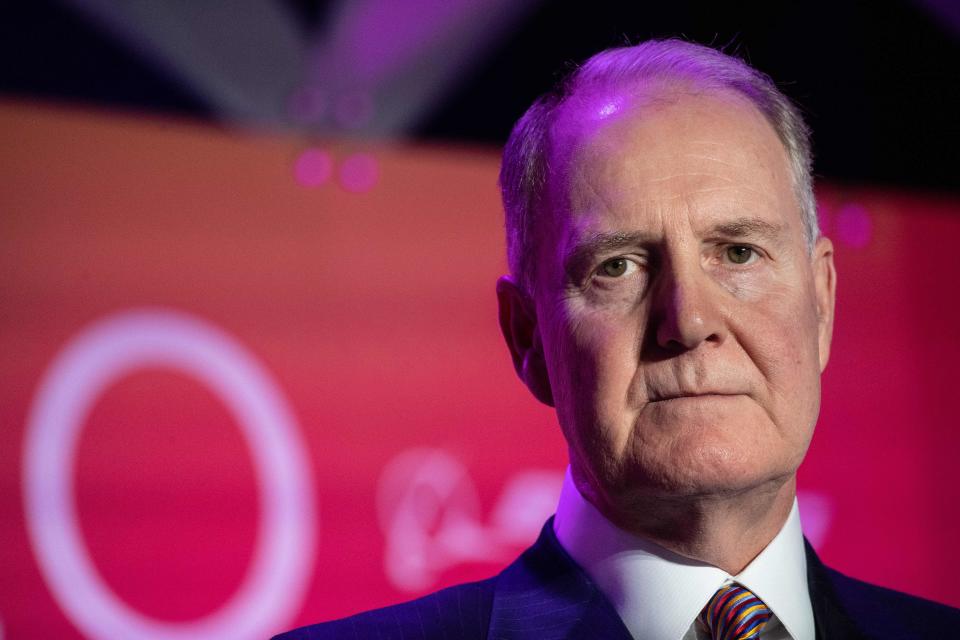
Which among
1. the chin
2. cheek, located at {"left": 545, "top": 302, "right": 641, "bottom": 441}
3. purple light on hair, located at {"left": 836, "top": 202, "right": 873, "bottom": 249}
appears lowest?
the chin

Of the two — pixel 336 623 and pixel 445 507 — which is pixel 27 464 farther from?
pixel 336 623

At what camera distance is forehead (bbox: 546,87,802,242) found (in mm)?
1422

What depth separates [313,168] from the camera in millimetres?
2969

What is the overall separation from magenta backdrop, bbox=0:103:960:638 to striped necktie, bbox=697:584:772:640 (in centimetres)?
160

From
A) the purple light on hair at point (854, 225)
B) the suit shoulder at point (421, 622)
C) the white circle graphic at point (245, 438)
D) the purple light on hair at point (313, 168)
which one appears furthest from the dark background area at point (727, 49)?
the suit shoulder at point (421, 622)

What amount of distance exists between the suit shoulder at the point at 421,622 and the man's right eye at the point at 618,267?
1.56 feet

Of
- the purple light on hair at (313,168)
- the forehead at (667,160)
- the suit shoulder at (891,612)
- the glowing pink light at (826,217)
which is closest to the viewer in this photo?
the forehead at (667,160)

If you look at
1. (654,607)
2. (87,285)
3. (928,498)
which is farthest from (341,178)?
(928,498)

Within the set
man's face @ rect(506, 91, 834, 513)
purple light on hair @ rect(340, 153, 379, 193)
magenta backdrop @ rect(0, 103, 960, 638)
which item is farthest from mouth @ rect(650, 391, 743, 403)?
purple light on hair @ rect(340, 153, 379, 193)

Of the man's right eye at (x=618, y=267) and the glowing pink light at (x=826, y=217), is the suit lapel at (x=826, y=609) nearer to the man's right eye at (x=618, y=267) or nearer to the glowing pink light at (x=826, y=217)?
the man's right eye at (x=618, y=267)

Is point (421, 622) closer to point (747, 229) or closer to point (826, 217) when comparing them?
point (747, 229)

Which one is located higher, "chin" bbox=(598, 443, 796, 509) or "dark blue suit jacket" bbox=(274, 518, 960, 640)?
"chin" bbox=(598, 443, 796, 509)

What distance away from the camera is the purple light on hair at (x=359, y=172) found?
2992mm

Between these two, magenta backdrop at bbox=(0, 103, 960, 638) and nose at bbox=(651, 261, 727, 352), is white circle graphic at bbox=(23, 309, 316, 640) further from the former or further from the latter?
nose at bbox=(651, 261, 727, 352)
